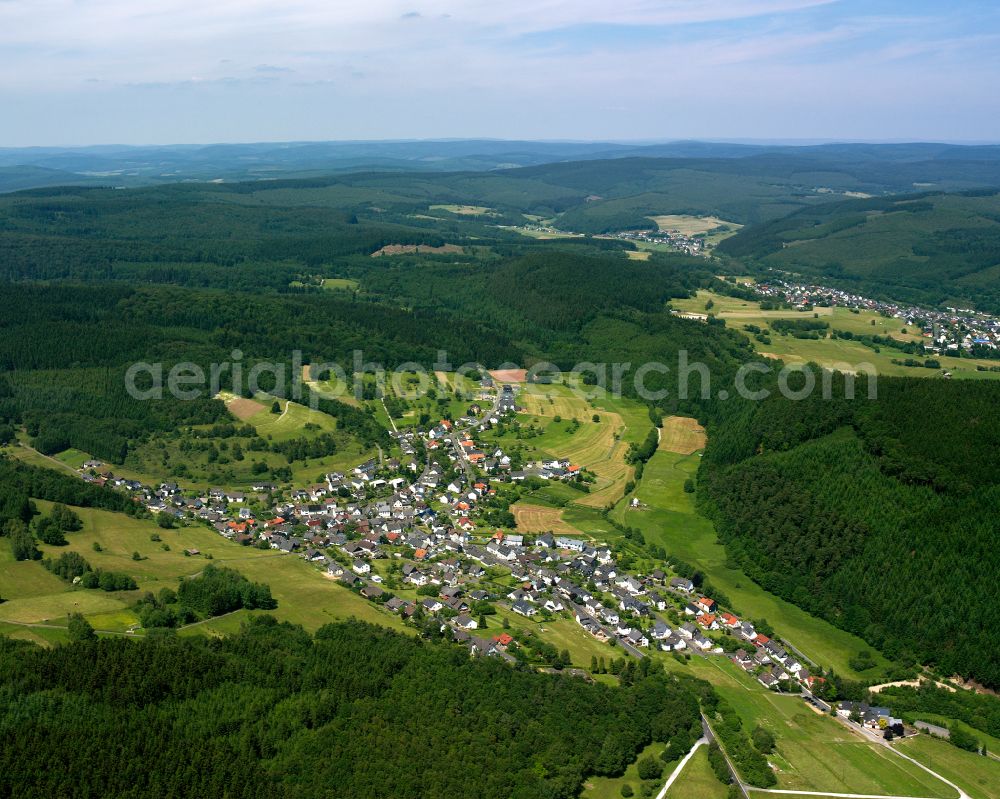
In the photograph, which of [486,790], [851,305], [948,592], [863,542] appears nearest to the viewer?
[486,790]

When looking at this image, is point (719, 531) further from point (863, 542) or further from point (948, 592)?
point (948, 592)

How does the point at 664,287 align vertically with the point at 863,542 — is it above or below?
above

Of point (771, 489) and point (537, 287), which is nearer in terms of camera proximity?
point (771, 489)

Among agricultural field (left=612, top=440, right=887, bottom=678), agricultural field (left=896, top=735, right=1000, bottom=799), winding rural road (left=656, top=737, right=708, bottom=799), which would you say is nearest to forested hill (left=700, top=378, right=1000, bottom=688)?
agricultural field (left=612, top=440, right=887, bottom=678)

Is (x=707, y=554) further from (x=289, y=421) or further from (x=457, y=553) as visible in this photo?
(x=289, y=421)

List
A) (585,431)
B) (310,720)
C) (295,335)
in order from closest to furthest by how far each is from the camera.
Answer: (310,720)
(585,431)
(295,335)

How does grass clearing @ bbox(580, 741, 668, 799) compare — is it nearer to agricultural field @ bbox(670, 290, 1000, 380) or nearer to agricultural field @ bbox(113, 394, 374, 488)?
agricultural field @ bbox(113, 394, 374, 488)

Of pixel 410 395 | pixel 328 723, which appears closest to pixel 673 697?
pixel 328 723

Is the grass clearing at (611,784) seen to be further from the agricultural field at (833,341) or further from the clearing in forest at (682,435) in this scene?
the agricultural field at (833,341)

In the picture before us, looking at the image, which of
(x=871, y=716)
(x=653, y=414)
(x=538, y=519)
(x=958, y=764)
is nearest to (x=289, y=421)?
Result: (x=538, y=519)
